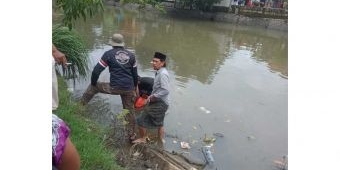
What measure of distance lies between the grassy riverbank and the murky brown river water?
3.00 ft

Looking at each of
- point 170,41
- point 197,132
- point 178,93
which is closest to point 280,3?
point 170,41

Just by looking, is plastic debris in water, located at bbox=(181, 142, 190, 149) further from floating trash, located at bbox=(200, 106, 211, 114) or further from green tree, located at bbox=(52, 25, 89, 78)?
green tree, located at bbox=(52, 25, 89, 78)

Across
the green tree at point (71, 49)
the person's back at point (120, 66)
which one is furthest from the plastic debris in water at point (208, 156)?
the green tree at point (71, 49)

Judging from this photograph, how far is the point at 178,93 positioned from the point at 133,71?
127 inches

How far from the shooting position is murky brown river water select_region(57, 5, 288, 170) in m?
6.66

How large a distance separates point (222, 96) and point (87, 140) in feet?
18.0

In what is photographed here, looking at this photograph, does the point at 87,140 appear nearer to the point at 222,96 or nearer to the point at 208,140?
the point at 208,140

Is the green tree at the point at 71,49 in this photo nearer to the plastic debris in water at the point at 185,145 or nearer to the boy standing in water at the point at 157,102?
the boy standing in water at the point at 157,102

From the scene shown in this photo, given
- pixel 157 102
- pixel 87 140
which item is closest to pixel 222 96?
pixel 157 102

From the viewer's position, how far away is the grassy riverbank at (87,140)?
418cm

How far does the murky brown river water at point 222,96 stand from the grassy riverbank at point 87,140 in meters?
0.91

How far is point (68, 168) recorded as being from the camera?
196cm

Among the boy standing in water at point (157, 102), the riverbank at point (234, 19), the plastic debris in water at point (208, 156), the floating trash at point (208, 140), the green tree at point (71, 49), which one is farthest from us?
the riverbank at point (234, 19)

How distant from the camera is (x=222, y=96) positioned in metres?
9.66
